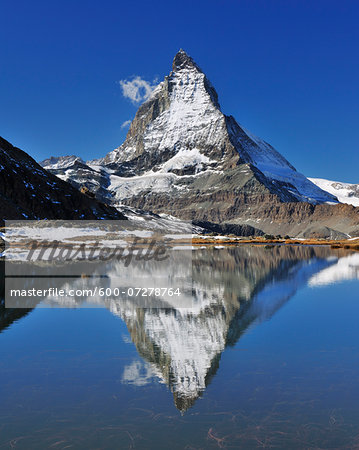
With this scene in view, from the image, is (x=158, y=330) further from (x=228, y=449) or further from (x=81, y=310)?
(x=228, y=449)

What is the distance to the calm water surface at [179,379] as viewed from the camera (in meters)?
8.94

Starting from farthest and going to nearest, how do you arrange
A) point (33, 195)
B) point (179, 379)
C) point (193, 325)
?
point (33, 195) → point (193, 325) → point (179, 379)

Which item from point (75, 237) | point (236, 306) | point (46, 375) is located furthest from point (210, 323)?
point (75, 237)

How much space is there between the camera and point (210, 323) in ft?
63.0

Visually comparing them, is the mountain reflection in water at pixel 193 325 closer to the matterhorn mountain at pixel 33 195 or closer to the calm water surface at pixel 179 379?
the calm water surface at pixel 179 379

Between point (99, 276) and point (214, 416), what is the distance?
30798mm

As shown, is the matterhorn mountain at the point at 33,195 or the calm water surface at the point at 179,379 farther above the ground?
the matterhorn mountain at the point at 33,195

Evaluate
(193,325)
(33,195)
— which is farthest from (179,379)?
(33,195)

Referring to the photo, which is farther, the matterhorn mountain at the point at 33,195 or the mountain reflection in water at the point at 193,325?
the matterhorn mountain at the point at 33,195

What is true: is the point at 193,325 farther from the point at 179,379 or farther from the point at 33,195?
the point at 33,195

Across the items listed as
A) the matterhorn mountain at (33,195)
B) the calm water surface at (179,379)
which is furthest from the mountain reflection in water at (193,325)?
the matterhorn mountain at (33,195)

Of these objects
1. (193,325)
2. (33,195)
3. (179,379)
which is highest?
(33,195)

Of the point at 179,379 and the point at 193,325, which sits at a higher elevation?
the point at 193,325

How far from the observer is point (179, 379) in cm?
1207
